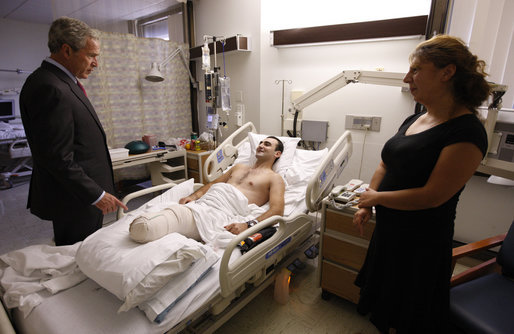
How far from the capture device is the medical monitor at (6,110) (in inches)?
217

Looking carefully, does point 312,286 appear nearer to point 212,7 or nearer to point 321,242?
point 321,242

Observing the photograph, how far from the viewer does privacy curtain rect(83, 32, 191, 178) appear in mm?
3414

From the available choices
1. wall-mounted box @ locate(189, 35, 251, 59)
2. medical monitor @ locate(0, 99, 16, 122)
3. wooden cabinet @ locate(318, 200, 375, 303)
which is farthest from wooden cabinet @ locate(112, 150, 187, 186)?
medical monitor @ locate(0, 99, 16, 122)

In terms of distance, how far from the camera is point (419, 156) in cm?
112

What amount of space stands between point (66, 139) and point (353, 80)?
1.90 m

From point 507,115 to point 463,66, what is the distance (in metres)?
1.09

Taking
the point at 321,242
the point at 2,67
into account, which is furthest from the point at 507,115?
the point at 2,67

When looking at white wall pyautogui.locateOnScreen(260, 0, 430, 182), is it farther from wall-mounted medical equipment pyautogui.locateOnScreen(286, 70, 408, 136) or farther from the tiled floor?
the tiled floor

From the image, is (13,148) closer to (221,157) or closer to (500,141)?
(221,157)

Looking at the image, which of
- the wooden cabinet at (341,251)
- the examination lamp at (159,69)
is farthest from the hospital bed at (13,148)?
the wooden cabinet at (341,251)

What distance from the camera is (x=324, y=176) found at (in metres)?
2.05

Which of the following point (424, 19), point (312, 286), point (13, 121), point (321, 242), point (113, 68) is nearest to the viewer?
point (321, 242)

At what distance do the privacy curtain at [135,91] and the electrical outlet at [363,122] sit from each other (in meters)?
2.31

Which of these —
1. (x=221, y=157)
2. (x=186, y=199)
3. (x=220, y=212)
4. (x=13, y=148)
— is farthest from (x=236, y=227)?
(x=13, y=148)
